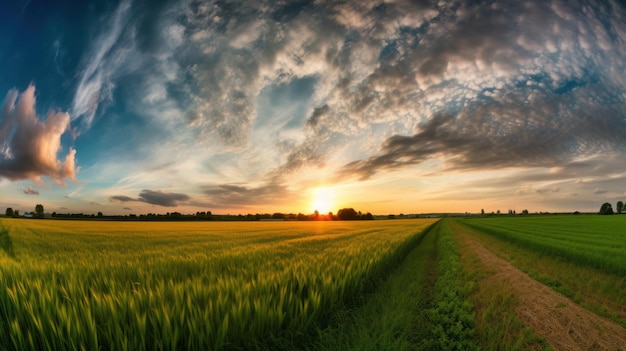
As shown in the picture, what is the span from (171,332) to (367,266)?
6815 mm

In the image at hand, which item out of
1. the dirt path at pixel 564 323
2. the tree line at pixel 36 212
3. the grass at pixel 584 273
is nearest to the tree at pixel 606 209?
the grass at pixel 584 273

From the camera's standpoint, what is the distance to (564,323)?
23.5 feet

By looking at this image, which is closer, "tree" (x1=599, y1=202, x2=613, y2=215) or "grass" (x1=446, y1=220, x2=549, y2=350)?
"grass" (x1=446, y1=220, x2=549, y2=350)

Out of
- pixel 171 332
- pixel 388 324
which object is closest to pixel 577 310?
pixel 388 324

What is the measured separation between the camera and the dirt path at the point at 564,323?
20.3 ft

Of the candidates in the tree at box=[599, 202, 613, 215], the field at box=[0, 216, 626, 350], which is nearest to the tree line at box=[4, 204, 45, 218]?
the field at box=[0, 216, 626, 350]

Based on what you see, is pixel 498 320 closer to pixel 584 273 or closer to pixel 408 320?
pixel 408 320

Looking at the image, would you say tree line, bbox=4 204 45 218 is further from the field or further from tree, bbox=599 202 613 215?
tree, bbox=599 202 613 215

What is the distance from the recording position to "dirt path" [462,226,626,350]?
20.3 ft

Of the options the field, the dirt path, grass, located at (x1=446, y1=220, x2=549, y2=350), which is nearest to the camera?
the field

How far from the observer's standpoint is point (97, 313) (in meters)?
3.87

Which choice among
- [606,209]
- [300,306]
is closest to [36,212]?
[300,306]

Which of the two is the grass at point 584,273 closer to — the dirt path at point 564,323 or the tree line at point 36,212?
the dirt path at point 564,323

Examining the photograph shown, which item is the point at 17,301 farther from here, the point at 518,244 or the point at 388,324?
the point at 518,244
